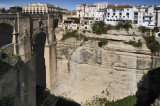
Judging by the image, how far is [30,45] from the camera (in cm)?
1352

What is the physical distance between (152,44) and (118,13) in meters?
7.53

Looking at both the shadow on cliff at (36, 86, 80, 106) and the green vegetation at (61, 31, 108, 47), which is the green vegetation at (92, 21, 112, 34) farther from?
the shadow on cliff at (36, 86, 80, 106)

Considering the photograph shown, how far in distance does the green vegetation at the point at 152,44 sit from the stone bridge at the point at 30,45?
9221 millimetres

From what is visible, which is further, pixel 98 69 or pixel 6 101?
pixel 98 69

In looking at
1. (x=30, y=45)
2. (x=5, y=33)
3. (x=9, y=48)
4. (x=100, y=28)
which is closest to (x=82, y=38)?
(x=100, y=28)

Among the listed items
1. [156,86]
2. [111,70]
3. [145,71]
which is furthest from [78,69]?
[156,86]

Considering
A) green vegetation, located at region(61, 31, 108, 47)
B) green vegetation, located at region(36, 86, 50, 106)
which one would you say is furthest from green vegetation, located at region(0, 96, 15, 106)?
green vegetation, located at region(61, 31, 108, 47)

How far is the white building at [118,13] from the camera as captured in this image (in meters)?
20.1

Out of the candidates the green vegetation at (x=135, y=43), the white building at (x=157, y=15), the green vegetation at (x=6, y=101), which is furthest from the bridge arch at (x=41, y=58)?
the white building at (x=157, y=15)

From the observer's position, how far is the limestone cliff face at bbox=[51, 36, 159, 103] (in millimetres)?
14695

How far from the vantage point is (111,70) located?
15.5 meters

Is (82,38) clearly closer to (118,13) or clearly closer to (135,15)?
(118,13)

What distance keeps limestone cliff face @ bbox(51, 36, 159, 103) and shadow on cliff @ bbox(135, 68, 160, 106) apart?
533 mm

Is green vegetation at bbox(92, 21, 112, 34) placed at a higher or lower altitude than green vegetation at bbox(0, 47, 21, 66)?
higher
